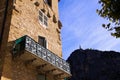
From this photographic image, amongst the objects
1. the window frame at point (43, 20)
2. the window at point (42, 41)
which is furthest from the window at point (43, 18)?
the window at point (42, 41)

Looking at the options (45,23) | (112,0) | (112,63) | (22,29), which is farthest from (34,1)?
(112,63)

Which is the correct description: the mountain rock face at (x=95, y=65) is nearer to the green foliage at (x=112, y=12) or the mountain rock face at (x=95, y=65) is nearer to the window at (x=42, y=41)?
the window at (x=42, y=41)

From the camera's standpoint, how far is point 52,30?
22.5 meters

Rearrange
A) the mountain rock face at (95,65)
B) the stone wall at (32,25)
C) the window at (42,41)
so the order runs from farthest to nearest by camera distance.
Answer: the mountain rock face at (95,65) → the window at (42,41) → the stone wall at (32,25)

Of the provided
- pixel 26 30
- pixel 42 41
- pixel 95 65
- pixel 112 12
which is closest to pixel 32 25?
pixel 26 30

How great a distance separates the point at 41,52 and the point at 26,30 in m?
2.96

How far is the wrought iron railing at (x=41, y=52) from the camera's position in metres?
15.1

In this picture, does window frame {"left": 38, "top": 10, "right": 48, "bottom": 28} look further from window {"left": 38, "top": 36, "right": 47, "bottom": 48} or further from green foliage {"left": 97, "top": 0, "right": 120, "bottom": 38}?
green foliage {"left": 97, "top": 0, "right": 120, "bottom": 38}

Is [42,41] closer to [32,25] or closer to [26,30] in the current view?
[32,25]

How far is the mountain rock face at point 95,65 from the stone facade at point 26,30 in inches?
1166

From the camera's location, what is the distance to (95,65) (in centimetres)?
5253

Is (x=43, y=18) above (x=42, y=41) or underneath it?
above

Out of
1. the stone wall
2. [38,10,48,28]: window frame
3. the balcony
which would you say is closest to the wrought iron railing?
the balcony

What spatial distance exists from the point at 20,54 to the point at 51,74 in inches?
176
